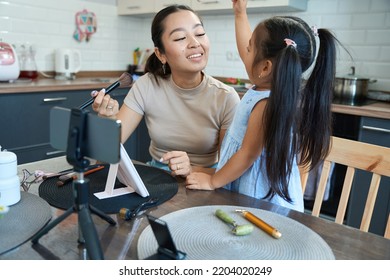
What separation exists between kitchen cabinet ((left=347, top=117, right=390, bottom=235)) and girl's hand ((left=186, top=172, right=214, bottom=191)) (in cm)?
142

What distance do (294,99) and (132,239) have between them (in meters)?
0.52

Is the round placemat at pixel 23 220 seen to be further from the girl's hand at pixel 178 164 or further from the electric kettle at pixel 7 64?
the electric kettle at pixel 7 64

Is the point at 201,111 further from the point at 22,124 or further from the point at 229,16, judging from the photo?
the point at 229,16

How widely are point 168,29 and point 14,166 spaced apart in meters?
0.84

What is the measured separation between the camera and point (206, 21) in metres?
3.33

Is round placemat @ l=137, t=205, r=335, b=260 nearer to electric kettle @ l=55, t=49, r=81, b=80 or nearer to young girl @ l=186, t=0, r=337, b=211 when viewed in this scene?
young girl @ l=186, t=0, r=337, b=211

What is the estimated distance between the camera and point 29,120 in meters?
2.37

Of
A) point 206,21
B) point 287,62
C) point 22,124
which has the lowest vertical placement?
point 22,124

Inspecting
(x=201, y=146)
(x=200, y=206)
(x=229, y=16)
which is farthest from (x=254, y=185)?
→ (x=229, y=16)

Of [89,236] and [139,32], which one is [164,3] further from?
[89,236]

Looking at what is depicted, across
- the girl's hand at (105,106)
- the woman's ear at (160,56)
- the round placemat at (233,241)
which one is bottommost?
the round placemat at (233,241)

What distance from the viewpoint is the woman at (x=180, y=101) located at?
1.42 meters

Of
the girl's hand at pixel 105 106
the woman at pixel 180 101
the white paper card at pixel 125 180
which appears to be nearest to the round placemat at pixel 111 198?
the white paper card at pixel 125 180

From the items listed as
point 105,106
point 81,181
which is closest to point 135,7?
point 105,106
